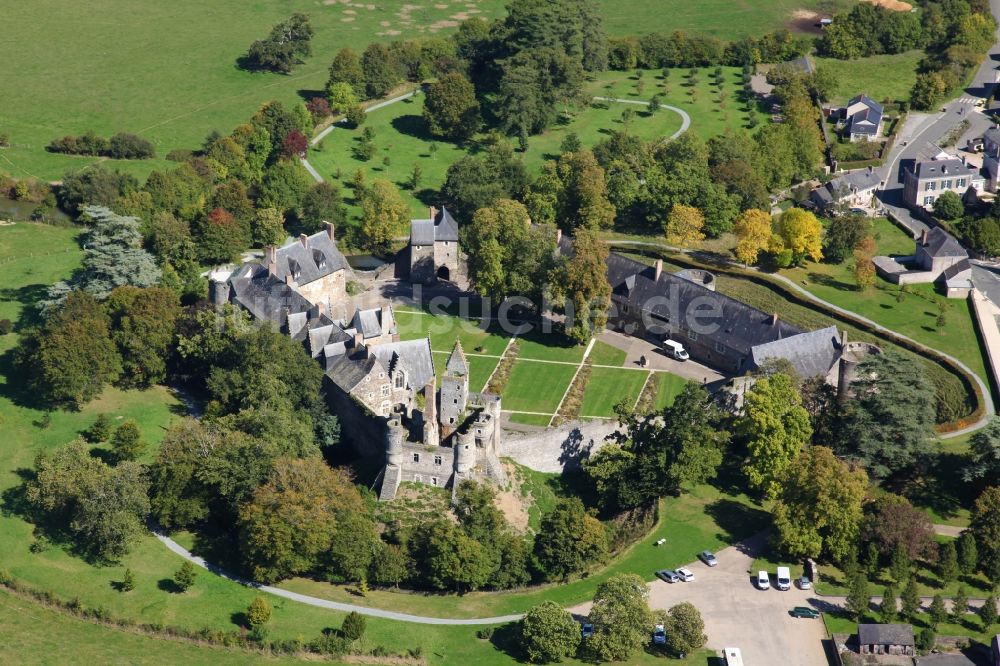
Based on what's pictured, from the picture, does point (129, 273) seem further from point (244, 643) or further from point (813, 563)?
point (813, 563)

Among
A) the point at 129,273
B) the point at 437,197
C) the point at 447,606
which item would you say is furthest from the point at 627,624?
the point at 437,197

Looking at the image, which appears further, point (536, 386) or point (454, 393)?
point (536, 386)

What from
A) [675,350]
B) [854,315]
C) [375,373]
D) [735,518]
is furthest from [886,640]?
[854,315]

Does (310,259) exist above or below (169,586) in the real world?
above

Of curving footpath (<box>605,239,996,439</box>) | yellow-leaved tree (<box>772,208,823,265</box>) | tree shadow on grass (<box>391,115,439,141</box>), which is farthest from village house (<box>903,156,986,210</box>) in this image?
tree shadow on grass (<box>391,115,439,141</box>)

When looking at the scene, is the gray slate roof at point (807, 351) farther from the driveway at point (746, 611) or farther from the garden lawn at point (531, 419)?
the driveway at point (746, 611)

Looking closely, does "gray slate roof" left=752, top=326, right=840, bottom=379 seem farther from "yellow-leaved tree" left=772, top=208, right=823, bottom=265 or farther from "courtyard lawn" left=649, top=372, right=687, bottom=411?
"yellow-leaved tree" left=772, top=208, right=823, bottom=265

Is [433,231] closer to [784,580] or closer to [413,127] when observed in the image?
[413,127]

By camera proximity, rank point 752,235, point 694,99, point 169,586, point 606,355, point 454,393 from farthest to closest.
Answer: point 694,99
point 752,235
point 606,355
point 454,393
point 169,586
